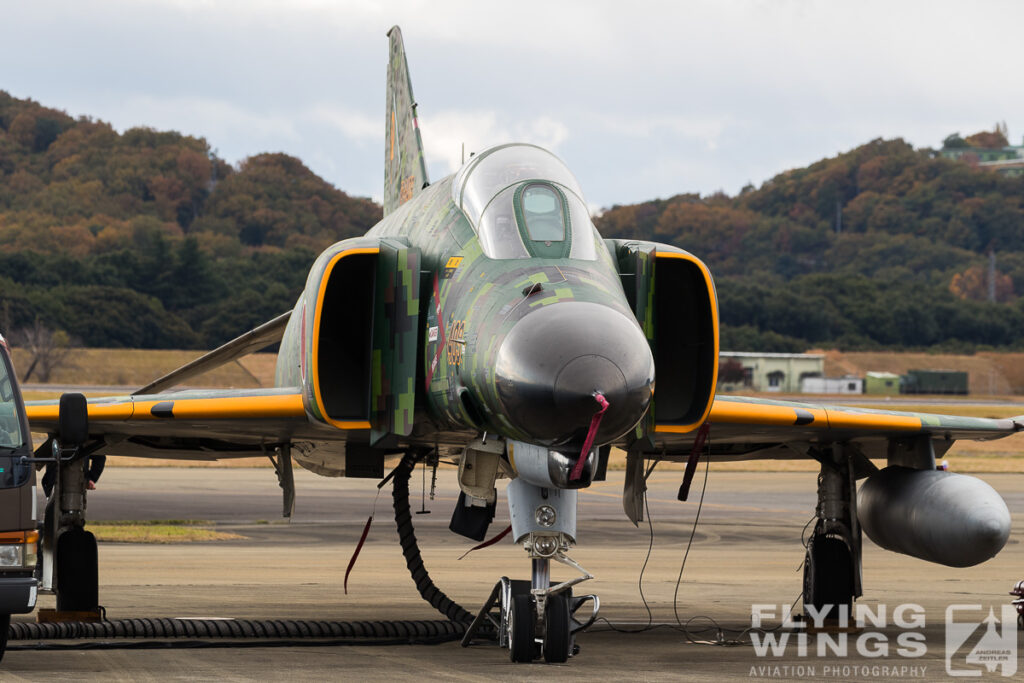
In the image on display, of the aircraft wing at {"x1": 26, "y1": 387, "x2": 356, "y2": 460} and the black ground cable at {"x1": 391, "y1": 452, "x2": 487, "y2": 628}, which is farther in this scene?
the black ground cable at {"x1": 391, "y1": 452, "x2": 487, "y2": 628}

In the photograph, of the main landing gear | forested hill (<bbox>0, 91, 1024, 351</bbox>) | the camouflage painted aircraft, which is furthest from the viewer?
forested hill (<bbox>0, 91, 1024, 351</bbox>)

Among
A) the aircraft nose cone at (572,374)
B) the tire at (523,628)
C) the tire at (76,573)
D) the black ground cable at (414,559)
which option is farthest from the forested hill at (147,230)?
the aircraft nose cone at (572,374)

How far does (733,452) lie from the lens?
12.8 m

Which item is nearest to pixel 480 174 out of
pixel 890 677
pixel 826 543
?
pixel 890 677

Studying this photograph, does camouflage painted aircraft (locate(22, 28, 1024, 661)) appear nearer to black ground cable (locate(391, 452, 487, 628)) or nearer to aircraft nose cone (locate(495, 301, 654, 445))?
aircraft nose cone (locate(495, 301, 654, 445))

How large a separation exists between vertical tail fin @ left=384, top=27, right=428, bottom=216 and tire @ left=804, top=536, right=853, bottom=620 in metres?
4.68

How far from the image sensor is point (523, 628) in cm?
823

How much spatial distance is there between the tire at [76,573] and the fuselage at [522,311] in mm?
3634

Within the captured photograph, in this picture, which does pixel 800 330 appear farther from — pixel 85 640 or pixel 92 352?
pixel 85 640

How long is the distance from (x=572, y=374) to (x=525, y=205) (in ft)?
6.47

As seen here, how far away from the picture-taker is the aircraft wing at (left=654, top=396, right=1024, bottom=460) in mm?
10352

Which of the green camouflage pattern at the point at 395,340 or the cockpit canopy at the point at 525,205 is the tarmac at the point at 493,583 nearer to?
the green camouflage pattern at the point at 395,340

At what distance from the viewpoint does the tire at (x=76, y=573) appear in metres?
11.3

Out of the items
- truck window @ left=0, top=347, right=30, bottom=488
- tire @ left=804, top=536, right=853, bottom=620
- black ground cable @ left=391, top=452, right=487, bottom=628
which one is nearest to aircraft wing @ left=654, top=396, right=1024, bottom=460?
tire @ left=804, top=536, right=853, bottom=620
